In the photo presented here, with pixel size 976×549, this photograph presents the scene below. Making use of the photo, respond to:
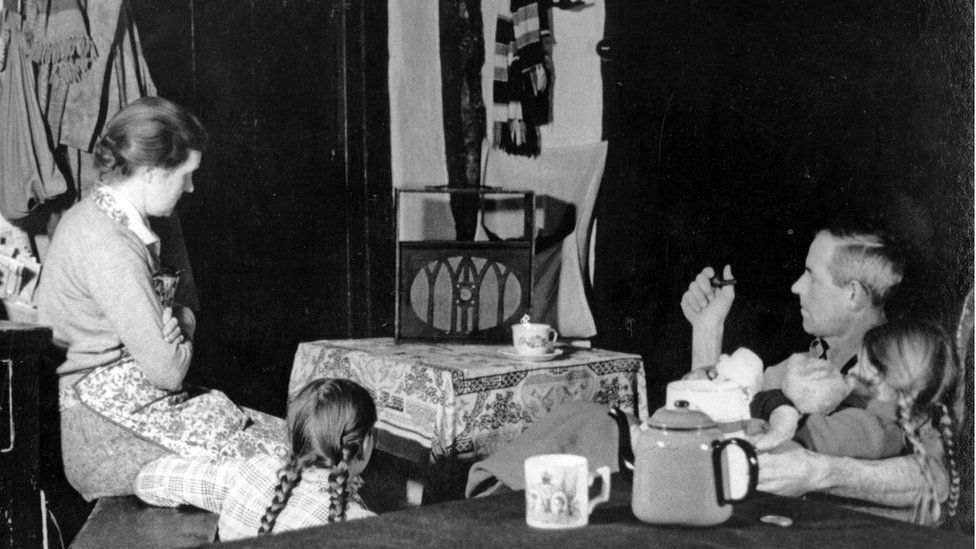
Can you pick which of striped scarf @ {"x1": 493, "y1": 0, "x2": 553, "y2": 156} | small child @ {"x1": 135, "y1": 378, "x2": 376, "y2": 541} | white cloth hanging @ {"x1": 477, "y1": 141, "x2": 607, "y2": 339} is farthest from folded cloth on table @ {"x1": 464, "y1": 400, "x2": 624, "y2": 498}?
striped scarf @ {"x1": 493, "y1": 0, "x2": 553, "y2": 156}

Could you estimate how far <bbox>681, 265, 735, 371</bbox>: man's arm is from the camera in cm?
233

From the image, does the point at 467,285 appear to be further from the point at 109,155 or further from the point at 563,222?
the point at 109,155

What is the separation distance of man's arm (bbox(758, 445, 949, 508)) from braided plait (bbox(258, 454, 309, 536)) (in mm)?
739

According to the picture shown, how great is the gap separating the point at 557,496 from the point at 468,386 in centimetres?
109

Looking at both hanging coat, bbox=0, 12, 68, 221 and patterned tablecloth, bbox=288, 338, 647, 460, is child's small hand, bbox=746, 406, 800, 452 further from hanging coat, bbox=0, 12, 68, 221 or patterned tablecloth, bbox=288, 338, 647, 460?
hanging coat, bbox=0, 12, 68, 221

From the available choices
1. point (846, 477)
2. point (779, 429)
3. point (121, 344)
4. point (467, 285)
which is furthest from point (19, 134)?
point (846, 477)

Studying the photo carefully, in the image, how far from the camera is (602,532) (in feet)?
3.06

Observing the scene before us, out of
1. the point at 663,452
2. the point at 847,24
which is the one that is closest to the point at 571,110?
the point at 847,24

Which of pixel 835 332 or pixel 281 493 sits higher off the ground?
pixel 835 332

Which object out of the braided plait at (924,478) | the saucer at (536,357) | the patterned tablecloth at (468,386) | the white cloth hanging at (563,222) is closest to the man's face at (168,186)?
the patterned tablecloth at (468,386)

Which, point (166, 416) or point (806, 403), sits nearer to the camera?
point (806, 403)

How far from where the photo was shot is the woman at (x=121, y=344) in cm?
180

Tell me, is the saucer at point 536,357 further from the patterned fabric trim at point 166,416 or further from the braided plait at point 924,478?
the braided plait at point 924,478

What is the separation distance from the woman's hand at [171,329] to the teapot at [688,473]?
3.95 feet
